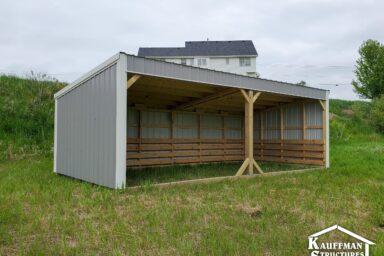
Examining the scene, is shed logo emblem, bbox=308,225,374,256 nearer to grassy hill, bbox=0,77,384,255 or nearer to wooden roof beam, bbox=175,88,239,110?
grassy hill, bbox=0,77,384,255

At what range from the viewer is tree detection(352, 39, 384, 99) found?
22.1m

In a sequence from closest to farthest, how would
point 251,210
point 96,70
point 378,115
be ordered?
1. point 251,210
2. point 96,70
3. point 378,115

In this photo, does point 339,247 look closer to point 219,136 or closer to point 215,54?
point 219,136

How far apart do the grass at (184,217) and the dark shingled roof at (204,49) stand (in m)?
27.2

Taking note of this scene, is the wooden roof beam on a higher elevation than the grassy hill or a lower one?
higher

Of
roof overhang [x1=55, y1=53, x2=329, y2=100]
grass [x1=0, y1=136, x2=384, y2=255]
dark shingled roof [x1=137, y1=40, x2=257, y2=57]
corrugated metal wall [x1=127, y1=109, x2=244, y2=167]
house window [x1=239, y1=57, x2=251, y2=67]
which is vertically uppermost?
dark shingled roof [x1=137, y1=40, x2=257, y2=57]

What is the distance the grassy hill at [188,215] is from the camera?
9.56 feet

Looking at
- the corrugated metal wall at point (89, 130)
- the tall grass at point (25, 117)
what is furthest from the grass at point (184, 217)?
the tall grass at point (25, 117)

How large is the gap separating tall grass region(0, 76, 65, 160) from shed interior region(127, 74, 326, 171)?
4534mm

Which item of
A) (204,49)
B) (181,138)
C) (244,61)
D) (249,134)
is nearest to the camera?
(249,134)

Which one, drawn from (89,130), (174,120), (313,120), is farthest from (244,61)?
(89,130)

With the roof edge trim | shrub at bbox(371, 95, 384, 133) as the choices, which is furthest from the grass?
shrub at bbox(371, 95, 384, 133)

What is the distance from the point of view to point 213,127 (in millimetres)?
10961

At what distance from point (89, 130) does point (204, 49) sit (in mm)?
28129
